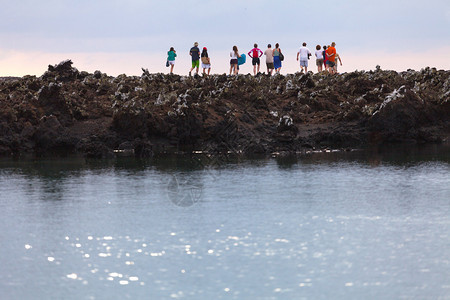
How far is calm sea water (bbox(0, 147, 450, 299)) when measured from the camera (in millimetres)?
16359

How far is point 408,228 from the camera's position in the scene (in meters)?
21.6

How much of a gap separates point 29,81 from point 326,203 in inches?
1410

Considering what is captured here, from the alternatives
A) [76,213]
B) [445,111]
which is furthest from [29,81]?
[76,213]

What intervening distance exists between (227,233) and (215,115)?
93.0 feet

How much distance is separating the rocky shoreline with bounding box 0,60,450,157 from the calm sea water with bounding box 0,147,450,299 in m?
10.6

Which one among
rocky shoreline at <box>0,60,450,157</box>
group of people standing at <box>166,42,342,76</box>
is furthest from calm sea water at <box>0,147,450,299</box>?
group of people standing at <box>166,42,342,76</box>

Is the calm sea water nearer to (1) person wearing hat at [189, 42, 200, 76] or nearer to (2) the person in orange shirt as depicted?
(1) person wearing hat at [189, 42, 200, 76]

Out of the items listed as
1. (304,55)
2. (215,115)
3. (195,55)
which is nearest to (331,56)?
(304,55)

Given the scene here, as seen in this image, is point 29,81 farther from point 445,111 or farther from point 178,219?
point 178,219

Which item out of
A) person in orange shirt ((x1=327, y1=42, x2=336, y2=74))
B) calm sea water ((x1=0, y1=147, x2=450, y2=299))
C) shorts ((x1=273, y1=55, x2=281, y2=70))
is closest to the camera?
calm sea water ((x1=0, y1=147, x2=450, y2=299))

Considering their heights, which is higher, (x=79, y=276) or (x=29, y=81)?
(x=29, y=81)

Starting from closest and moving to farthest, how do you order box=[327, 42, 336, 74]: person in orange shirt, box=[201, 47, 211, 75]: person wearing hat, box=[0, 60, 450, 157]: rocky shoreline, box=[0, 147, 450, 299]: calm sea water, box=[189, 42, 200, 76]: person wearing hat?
1. box=[0, 147, 450, 299]: calm sea water
2. box=[0, 60, 450, 157]: rocky shoreline
3. box=[189, 42, 200, 76]: person wearing hat
4. box=[201, 47, 211, 75]: person wearing hat
5. box=[327, 42, 336, 74]: person in orange shirt

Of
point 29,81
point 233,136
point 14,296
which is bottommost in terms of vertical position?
point 14,296

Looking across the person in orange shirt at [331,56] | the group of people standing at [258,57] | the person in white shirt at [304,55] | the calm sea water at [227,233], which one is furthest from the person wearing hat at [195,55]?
the calm sea water at [227,233]
